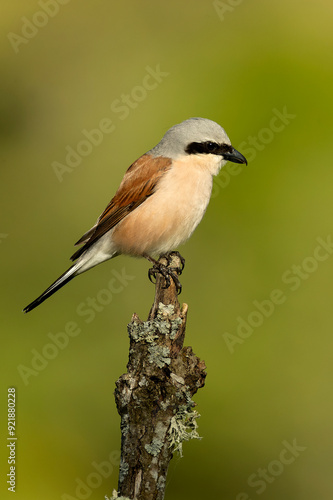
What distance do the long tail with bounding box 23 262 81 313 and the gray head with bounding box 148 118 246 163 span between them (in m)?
1.00

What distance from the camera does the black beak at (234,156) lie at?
14.1 ft

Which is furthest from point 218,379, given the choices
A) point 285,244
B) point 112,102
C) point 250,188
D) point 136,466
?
point 112,102

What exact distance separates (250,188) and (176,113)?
87 centimetres

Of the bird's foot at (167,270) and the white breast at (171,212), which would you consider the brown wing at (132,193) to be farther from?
the bird's foot at (167,270)

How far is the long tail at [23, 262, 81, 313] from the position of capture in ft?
13.9

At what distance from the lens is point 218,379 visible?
434 centimetres

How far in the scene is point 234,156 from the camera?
14.2 ft

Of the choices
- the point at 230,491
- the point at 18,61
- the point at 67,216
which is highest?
the point at 18,61

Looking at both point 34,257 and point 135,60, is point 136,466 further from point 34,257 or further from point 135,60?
point 135,60

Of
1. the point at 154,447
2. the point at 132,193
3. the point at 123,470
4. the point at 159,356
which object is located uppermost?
the point at 132,193

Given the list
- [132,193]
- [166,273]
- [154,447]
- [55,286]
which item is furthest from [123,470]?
[132,193]

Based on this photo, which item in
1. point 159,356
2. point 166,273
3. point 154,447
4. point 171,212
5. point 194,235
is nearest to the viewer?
point 154,447

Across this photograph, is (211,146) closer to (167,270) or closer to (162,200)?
(162,200)

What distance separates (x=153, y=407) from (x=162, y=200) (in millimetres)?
Result: 1886
